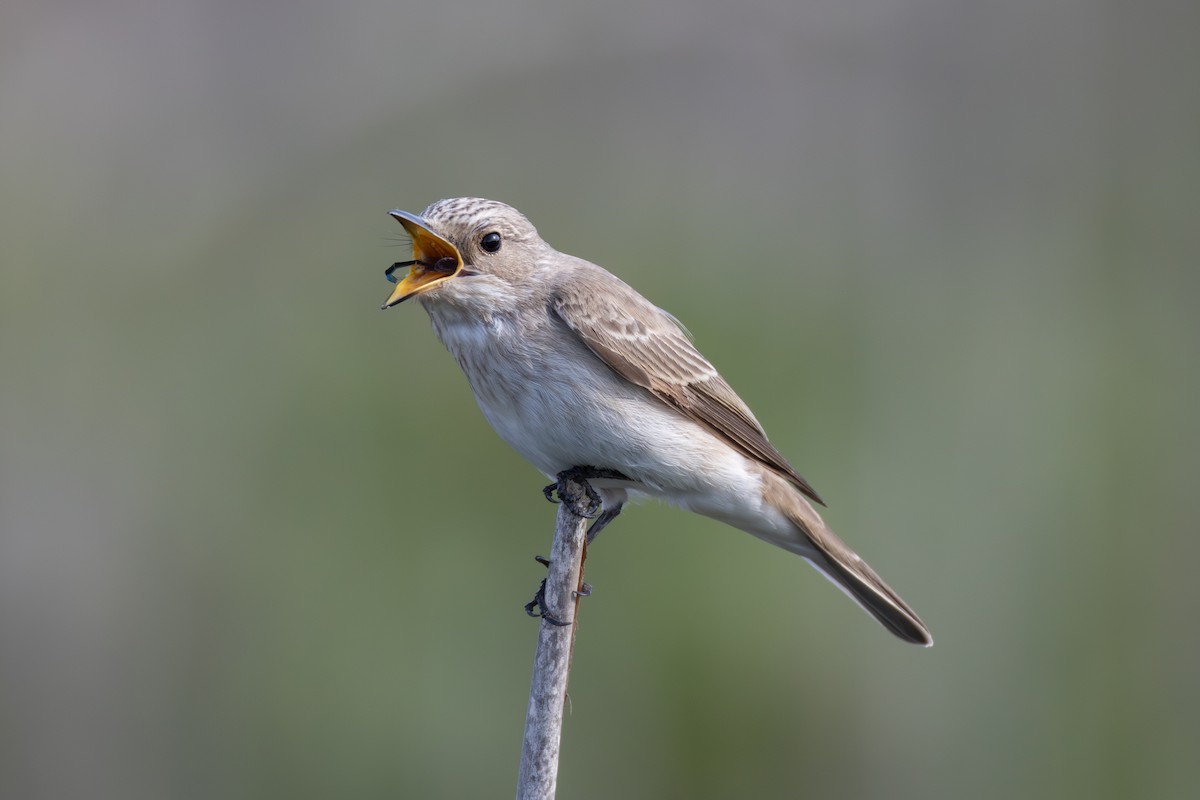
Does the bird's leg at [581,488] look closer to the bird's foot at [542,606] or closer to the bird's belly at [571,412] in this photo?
the bird's belly at [571,412]

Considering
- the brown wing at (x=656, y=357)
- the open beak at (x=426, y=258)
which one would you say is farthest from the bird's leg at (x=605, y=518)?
the open beak at (x=426, y=258)

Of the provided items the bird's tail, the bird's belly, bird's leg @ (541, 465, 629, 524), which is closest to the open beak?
the bird's belly

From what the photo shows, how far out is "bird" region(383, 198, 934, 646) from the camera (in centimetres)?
311

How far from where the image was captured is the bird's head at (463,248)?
10.4ft

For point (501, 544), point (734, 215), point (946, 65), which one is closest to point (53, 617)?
point (501, 544)

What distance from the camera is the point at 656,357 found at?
3.37 m

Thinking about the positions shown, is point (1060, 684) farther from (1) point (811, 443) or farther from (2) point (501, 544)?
(2) point (501, 544)

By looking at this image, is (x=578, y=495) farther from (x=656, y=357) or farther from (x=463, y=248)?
(x=463, y=248)

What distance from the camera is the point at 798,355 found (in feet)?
18.7

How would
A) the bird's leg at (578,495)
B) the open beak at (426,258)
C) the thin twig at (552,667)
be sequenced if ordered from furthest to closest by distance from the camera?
the open beak at (426,258), the bird's leg at (578,495), the thin twig at (552,667)

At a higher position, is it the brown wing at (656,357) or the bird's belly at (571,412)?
the brown wing at (656,357)

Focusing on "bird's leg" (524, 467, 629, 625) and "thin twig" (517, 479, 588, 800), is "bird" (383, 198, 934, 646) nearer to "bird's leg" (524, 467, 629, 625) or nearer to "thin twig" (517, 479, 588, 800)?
"bird's leg" (524, 467, 629, 625)

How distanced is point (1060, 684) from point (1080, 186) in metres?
3.49

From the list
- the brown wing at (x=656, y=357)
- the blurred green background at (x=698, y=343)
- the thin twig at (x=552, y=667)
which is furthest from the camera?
the blurred green background at (x=698, y=343)
